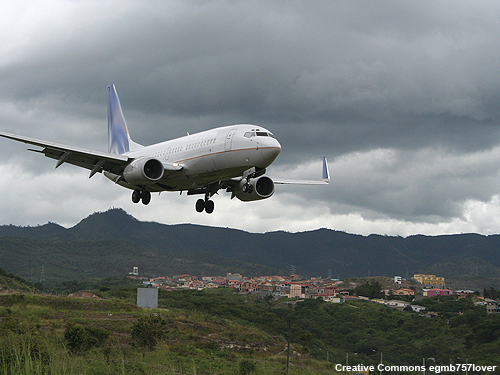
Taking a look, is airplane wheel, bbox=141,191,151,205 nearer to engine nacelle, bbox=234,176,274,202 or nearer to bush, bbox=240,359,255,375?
engine nacelle, bbox=234,176,274,202

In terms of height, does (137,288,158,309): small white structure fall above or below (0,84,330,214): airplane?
below

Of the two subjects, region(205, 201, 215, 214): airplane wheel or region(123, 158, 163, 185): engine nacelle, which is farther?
region(205, 201, 215, 214): airplane wheel

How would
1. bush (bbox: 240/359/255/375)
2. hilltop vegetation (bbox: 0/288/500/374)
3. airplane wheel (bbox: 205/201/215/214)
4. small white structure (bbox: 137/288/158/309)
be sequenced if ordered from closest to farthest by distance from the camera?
hilltop vegetation (bbox: 0/288/500/374) → bush (bbox: 240/359/255/375) → airplane wheel (bbox: 205/201/215/214) → small white structure (bbox: 137/288/158/309)

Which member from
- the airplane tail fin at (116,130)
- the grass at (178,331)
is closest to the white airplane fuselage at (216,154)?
the grass at (178,331)

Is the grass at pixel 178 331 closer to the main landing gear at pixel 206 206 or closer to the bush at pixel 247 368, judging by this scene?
the bush at pixel 247 368

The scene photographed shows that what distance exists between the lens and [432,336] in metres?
132

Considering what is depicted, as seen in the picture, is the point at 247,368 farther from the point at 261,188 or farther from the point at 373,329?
the point at 373,329

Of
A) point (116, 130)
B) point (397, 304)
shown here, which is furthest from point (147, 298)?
point (397, 304)

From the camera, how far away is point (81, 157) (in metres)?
44.4

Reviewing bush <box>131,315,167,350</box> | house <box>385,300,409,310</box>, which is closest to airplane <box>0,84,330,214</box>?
bush <box>131,315,167,350</box>

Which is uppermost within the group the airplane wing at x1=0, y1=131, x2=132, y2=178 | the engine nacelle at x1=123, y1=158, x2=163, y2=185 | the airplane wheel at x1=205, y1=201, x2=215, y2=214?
the airplane wing at x1=0, y1=131, x2=132, y2=178

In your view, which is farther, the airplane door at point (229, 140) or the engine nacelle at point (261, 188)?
the engine nacelle at point (261, 188)

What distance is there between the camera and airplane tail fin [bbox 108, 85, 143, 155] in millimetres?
63250

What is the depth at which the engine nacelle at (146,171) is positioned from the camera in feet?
133
